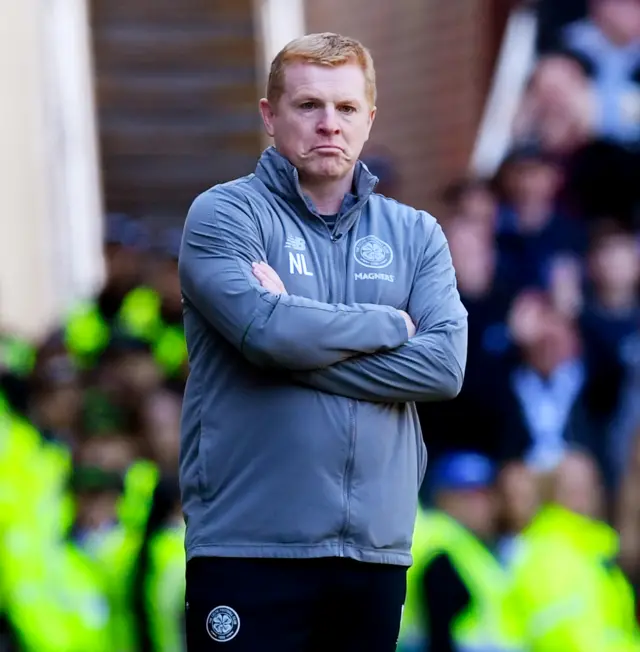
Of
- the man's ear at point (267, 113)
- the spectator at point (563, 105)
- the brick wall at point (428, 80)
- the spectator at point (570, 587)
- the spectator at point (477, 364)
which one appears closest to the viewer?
the man's ear at point (267, 113)

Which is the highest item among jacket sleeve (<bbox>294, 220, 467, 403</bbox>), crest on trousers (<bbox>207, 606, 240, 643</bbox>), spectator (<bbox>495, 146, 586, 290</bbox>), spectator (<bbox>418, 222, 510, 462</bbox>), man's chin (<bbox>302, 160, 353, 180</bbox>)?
man's chin (<bbox>302, 160, 353, 180</bbox>)

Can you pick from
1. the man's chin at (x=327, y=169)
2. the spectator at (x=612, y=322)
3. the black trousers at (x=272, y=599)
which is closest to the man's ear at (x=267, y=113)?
the man's chin at (x=327, y=169)

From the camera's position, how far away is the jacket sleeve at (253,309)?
3371 mm

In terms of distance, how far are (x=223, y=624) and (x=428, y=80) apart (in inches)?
465

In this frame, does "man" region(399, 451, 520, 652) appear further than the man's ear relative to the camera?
Yes

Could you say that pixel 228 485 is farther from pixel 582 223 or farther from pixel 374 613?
pixel 582 223

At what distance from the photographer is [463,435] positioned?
8.07m

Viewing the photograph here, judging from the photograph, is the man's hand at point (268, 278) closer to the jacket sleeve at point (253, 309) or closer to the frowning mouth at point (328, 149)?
the jacket sleeve at point (253, 309)

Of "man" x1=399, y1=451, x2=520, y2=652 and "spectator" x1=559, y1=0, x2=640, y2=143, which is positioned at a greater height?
"spectator" x1=559, y1=0, x2=640, y2=143

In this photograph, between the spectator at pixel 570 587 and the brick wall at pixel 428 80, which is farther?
the brick wall at pixel 428 80

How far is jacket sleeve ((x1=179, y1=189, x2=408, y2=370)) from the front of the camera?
11.1ft

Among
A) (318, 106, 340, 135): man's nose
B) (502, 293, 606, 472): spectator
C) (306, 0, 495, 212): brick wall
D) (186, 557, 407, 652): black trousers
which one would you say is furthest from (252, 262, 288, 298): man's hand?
(306, 0, 495, 212): brick wall

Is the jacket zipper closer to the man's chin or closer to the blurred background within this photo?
the man's chin

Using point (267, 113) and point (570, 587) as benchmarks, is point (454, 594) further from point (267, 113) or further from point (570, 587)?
point (267, 113)
